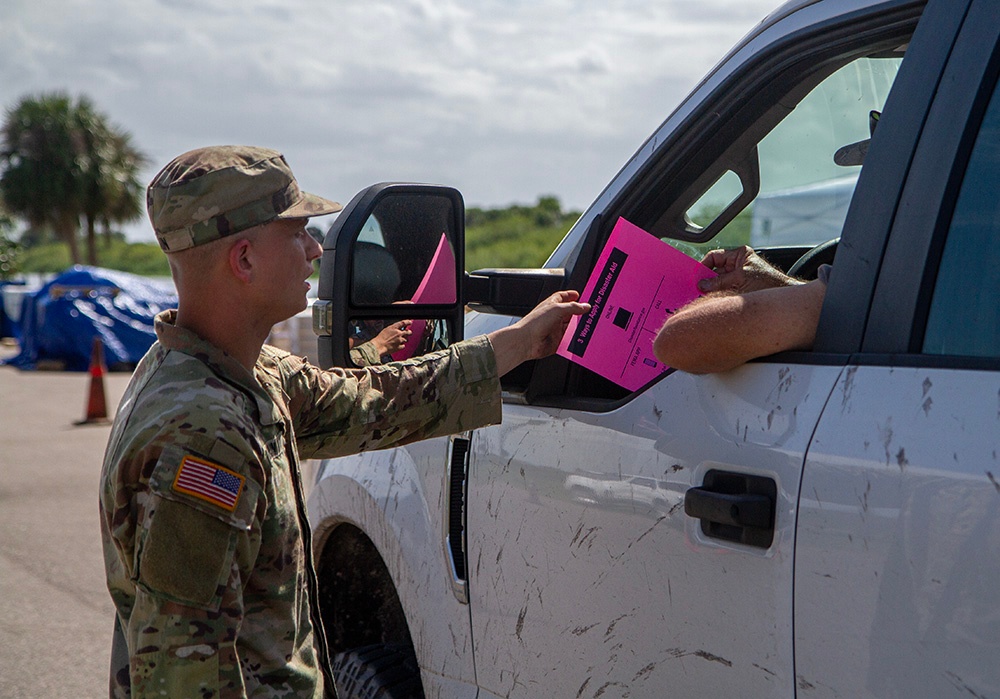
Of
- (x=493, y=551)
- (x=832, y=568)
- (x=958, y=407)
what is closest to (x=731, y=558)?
(x=832, y=568)

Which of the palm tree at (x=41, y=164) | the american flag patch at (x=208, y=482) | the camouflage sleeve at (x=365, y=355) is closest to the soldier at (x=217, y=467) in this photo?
the american flag patch at (x=208, y=482)

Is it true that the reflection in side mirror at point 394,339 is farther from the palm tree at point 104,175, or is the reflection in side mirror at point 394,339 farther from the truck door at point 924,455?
the palm tree at point 104,175

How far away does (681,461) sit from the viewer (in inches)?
74.2

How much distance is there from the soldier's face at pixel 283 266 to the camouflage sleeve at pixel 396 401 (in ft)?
1.19

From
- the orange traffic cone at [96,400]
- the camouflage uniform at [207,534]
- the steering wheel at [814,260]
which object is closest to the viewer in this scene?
the camouflage uniform at [207,534]

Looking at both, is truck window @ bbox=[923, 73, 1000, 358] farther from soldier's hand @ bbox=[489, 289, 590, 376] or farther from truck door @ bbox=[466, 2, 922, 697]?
soldier's hand @ bbox=[489, 289, 590, 376]

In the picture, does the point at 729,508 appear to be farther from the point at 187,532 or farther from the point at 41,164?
the point at 41,164

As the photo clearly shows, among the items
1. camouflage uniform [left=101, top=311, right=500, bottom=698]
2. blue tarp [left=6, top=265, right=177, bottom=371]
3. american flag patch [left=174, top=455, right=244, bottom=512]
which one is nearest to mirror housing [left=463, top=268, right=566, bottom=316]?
camouflage uniform [left=101, top=311, right=500, bottom=698]

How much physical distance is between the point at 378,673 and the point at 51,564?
14.2 feet

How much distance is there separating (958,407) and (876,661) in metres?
0.36

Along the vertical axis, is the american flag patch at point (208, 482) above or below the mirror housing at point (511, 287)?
below

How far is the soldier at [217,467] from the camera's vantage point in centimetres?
170

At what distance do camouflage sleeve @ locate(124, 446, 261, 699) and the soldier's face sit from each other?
1.16 feet

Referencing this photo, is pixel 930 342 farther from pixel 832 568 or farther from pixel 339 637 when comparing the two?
pixel 339 637
